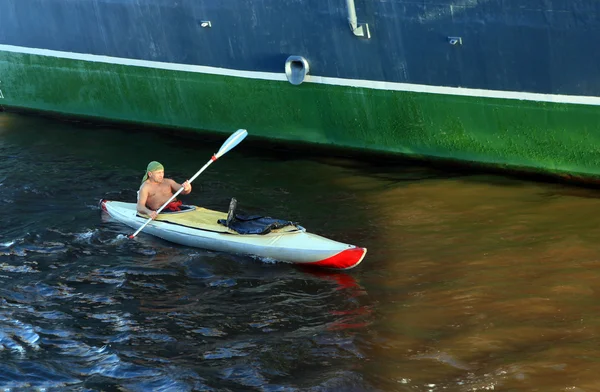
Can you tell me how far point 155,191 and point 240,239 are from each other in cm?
190

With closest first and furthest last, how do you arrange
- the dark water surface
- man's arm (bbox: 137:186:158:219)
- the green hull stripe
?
the dark water surface, man's arm (bbox: 137:186:158:219), the green hull stripe

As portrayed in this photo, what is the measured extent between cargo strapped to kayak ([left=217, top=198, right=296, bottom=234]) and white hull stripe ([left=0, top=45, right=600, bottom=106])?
10.2 ft

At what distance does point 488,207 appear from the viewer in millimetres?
11953

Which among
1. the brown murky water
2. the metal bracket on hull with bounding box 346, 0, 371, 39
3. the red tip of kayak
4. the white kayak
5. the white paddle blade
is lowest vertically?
the brown murky water

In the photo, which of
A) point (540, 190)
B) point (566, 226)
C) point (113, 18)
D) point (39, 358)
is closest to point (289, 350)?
point (39, 358)

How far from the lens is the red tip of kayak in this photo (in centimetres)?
1024

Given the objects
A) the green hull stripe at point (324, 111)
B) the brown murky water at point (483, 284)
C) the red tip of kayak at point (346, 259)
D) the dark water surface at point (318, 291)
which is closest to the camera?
the brown murky water at point (483, 284)

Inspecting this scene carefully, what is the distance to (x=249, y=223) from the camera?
11289 millimetres

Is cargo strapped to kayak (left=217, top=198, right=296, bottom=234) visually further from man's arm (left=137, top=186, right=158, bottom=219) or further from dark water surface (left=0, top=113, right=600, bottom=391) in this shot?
man's arm (left=137, top=186, right=158, bottom=219)

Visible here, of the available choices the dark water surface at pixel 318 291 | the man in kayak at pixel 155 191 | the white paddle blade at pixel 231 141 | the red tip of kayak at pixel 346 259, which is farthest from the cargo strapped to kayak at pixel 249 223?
the white paddle blade at pixel 231 141

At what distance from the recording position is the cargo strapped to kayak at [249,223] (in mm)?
11070

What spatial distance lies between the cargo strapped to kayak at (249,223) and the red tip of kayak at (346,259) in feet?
2.95

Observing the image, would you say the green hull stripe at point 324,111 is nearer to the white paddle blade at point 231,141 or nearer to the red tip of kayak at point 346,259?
the white paddle blade at point 231,141

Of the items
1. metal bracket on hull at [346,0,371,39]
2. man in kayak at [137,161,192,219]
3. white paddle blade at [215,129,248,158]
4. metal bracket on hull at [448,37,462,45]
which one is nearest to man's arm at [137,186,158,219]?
man in kayak at [137,161,192,219]
